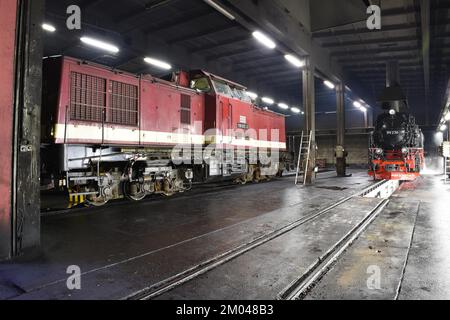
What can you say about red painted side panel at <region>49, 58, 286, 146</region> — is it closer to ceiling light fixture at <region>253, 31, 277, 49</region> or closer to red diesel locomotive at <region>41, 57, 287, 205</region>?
red diesel locomotive at <region>41, 57, 287, 205</region>

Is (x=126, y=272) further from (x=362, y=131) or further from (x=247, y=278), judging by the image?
(x=362, y=131)

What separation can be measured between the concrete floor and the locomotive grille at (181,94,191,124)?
2.98 meters

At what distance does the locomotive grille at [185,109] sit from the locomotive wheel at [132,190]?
87.3 inches

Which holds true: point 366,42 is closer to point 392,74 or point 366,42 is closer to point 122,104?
point 392,74

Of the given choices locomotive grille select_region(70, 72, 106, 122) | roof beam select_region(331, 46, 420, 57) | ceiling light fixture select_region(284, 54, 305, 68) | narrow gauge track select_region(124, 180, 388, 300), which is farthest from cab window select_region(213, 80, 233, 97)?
roof beam select_region(331, 46, 420, 57)

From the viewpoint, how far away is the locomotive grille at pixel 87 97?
5664mm

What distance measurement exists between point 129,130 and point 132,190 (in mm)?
1410

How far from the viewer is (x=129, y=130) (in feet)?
21.8

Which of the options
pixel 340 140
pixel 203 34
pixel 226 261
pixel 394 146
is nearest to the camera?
pixel 226 261

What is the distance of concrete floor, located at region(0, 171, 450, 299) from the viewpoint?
2.49 meters

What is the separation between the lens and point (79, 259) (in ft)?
10.5

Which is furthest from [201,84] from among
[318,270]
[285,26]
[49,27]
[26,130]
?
[318,270]
